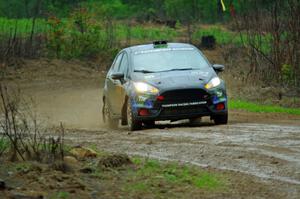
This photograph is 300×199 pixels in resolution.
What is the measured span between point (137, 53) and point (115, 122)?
1784mm

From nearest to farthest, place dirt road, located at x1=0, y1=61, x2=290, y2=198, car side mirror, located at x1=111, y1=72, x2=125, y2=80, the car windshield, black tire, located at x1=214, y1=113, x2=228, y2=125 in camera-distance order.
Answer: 1. dirt road, located at x1=0, y1=61, x2=290, y2=198
2. black tire, located at x1=214, y1=113, x2=228, y2=125
3. the car windshield
4. car side mirror, located at x1=111, y1=72, x2=125, y2=80

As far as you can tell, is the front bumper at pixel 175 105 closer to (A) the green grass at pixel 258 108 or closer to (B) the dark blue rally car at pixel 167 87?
(B) the dark blue rally car at pixel 167 87

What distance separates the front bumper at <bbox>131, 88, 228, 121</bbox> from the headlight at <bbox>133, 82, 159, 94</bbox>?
10cm

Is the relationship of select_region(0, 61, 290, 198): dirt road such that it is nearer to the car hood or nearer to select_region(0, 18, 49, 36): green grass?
the car hood

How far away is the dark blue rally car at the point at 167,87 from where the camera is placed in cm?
1788

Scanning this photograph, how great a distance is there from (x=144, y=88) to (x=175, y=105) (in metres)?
0.66

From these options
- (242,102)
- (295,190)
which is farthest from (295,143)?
(242,102)

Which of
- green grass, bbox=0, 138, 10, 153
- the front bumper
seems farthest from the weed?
the front bumper

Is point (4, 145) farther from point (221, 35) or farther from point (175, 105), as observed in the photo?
point (221, 35)

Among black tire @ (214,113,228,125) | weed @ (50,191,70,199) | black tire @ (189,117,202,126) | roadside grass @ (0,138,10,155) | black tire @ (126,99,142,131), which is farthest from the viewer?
black tire @ (189,117,202,126)

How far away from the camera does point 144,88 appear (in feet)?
59.2

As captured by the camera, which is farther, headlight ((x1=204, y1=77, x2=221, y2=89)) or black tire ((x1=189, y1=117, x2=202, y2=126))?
black tire ((x1=189, y1=117, x2=202, y2=126))

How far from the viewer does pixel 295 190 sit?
10406 millimetres

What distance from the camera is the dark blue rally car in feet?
58.6
